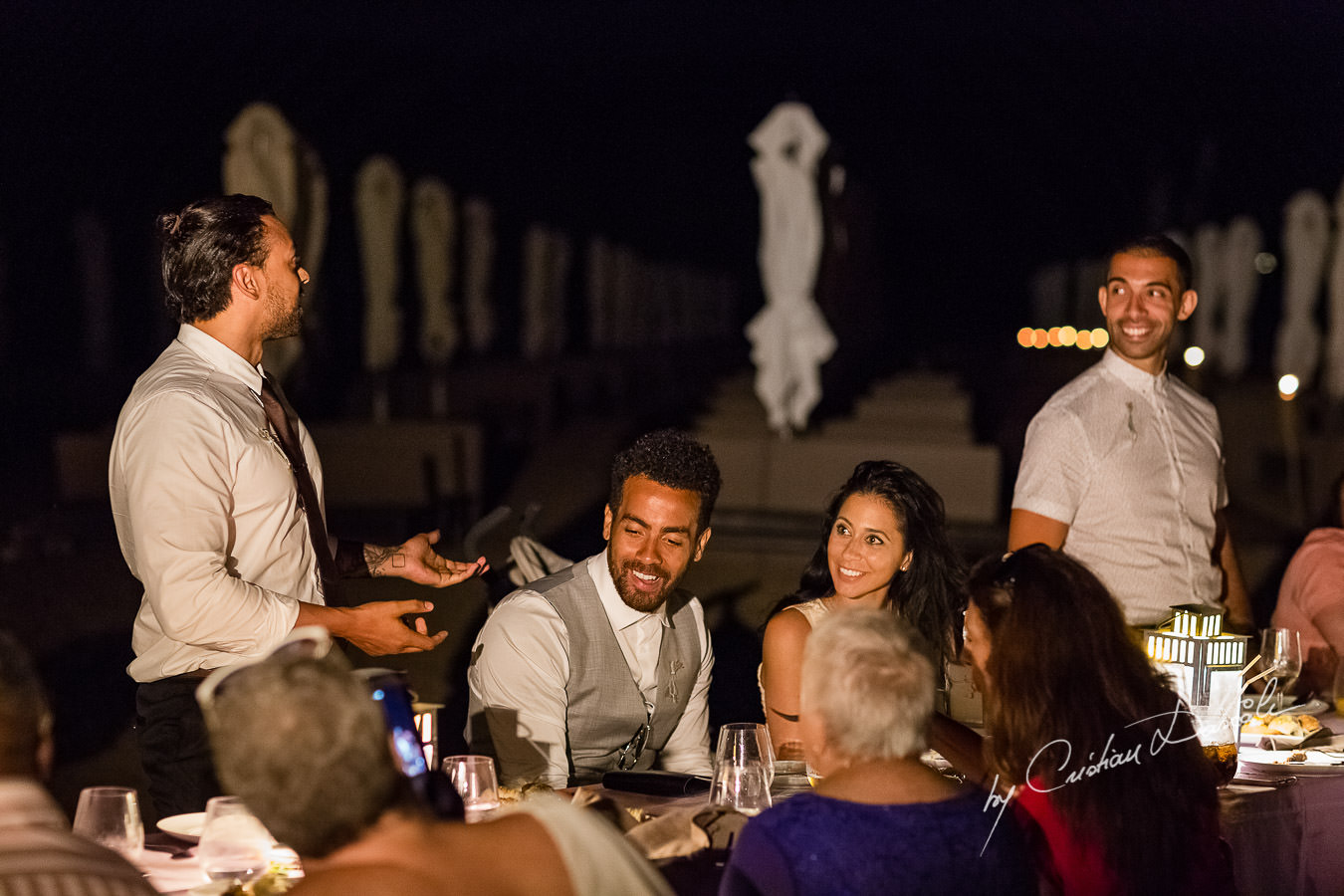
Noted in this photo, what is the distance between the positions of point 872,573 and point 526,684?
954 mm

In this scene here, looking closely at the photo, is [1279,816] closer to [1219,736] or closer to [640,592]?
[1219,736]

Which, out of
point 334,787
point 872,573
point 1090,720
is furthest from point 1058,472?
point 334,787

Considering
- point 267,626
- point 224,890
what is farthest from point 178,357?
point 224,890

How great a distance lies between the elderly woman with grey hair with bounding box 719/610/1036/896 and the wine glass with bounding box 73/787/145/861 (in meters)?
1.03

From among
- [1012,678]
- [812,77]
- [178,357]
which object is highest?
[812,77]

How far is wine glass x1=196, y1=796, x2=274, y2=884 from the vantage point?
2213 millimetres

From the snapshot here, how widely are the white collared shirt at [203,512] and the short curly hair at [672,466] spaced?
78 cm

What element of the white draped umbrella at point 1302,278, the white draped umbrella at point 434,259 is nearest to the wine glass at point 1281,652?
the white draped umbrella at point 434,259

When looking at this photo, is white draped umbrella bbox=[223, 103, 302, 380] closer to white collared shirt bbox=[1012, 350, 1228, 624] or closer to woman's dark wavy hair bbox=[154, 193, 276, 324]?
woman's dark wavy hair bbox=[154, 193, 276, 324]

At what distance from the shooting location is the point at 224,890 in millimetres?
2205

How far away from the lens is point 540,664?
123 inches

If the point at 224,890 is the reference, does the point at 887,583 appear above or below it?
above

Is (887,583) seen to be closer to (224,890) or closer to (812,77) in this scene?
(224,890)

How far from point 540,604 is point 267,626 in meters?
0.65
